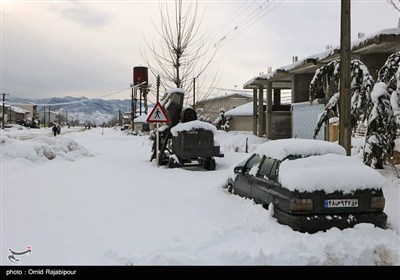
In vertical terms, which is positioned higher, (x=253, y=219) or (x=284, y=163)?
(x=284, y=163)

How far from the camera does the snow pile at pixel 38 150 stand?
1431cm

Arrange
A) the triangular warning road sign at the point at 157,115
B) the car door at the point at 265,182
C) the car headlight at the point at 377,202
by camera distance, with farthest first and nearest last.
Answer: the triangular warning road sign at the point at 157,115, the car door at the point at 265,182, the car headlight at the point at 377,202

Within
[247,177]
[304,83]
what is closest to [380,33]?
[247,177]

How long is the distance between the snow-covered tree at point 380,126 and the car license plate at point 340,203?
5.29m

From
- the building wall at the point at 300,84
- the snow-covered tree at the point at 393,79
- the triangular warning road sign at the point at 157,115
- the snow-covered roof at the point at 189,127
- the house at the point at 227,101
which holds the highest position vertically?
the house at the point at 227,101

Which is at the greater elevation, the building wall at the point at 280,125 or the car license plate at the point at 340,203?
the building wall at the point at 280,125

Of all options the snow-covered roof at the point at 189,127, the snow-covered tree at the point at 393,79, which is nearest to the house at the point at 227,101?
the snow-covered roof at the point at 189,127

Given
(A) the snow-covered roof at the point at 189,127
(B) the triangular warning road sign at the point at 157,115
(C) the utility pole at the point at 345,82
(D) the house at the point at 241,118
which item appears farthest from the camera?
(D) the house at the point at 241,118

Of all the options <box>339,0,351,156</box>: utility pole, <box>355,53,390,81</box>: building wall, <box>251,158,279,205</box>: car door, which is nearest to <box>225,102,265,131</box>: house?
<box>355,53,390,81</box>: building wall

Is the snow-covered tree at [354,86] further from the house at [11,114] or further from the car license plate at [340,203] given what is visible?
the house at [11,114]
